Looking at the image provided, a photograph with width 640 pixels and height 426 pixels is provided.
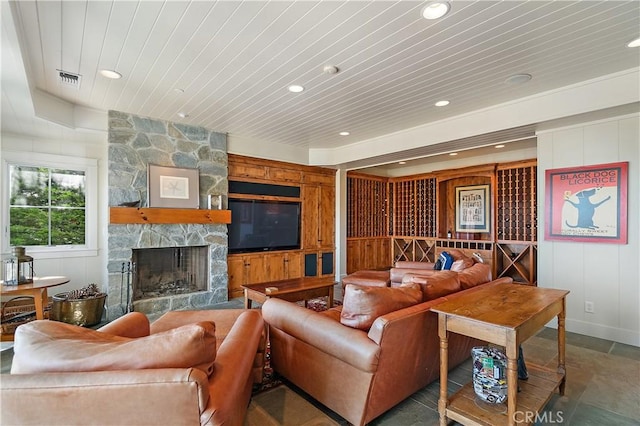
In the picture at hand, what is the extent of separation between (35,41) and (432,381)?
4081 mm

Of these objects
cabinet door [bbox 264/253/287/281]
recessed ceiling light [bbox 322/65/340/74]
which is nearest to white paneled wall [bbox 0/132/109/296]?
cabinet door [bbox 264/253/287/281]

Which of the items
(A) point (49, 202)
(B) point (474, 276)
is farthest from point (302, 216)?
(A) point (49, 202)

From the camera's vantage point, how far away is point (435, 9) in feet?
6.53

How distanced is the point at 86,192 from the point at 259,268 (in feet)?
9.43

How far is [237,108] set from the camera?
152 inches

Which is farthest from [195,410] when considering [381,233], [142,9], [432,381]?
[381,233]

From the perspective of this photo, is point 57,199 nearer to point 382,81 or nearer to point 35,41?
point 35,41

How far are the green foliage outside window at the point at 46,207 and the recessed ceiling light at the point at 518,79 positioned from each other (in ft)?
18.5

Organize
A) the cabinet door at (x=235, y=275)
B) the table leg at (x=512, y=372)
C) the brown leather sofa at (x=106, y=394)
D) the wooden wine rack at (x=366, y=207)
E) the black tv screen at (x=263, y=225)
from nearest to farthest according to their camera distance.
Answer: the brown leather sofa at (x=106, y=394), the table leg at (x=512, y=372), the cabinet door at (x=235, y=275), the black tv screen at (x=263, y=225), the wooden wine rack at (x=366, y=207)

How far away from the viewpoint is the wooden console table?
166cm

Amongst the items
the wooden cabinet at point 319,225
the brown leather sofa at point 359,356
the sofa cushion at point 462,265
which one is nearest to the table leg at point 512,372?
the brown leather sofa at point 359,356

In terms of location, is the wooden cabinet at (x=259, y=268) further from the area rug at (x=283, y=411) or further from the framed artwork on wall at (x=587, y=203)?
the framed artwork on wall at (x=587, y=203)

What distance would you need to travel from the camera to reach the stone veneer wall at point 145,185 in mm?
4031

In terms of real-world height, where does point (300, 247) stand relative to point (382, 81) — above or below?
below
